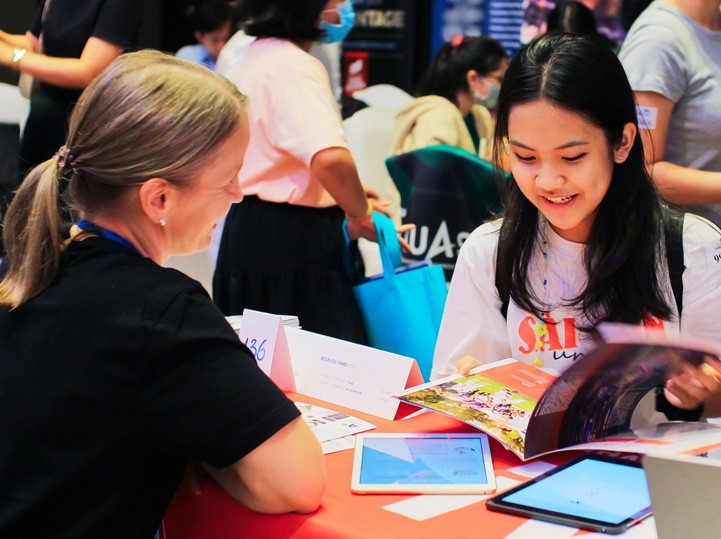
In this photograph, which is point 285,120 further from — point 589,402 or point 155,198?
point 589,402

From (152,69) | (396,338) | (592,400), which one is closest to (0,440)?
(152,69)

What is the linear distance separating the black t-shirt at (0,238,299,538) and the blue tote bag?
4.32 feet

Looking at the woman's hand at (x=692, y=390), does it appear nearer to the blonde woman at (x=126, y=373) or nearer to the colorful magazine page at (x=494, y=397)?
the colorful magazine page at (x=494, y=397)

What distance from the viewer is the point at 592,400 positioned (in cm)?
144

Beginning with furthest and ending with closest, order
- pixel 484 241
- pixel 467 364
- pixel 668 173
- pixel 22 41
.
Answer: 1. pixel 22 41
2. pixel 668 173
3. pixel 484 241
4. pixel 467 364

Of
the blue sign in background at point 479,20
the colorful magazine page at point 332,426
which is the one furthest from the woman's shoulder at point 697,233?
the blue sign in background at point 479,20

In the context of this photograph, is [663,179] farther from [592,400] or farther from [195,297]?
[195,297]

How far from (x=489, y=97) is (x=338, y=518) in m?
3.87

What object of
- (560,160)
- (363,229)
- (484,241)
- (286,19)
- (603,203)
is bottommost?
(363,229)

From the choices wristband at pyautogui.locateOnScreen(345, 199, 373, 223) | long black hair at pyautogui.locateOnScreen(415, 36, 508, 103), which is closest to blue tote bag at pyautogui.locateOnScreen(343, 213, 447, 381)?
wristband at pyautogui.locateOnScreen(345, 199, 373, 223)

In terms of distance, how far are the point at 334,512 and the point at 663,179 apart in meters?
1.48

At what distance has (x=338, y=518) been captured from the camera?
50.7 inches

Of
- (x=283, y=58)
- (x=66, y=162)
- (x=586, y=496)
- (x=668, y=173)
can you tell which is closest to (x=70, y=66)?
(x=283, y=58)

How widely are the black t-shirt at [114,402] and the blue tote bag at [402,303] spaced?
1.32 meters
